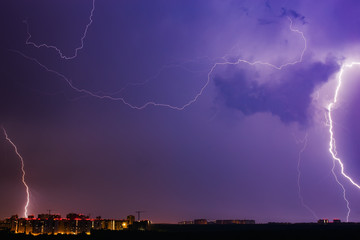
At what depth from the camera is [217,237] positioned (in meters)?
49.2

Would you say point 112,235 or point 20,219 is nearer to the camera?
point 112,235

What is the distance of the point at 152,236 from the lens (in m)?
51.6

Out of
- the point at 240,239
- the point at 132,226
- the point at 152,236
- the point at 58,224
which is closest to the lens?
the point at 240,239

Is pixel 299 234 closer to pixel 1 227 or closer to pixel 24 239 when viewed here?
pixel 24 239

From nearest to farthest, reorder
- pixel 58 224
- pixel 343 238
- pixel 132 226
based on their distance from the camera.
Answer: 1. pixel 343 238
2. pixel 58 224
3. pixel 132 226

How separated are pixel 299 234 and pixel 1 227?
50.3 m

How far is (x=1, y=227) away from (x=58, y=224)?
10190mm

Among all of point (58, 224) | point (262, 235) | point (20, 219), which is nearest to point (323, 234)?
point (262, 235)

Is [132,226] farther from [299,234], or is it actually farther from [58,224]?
[299,234]

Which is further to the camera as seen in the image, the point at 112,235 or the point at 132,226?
the point at 132,226

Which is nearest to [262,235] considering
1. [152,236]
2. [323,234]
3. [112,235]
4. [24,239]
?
[323,234]

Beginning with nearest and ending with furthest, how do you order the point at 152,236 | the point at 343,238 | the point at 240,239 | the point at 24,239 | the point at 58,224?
the point at 343,238 < the point at 240,239 < the point at 24,239 < the point at 152,236 < the point at 58,224

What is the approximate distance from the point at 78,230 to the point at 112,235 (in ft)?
64.7

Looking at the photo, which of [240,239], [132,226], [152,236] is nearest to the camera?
[240,239]
